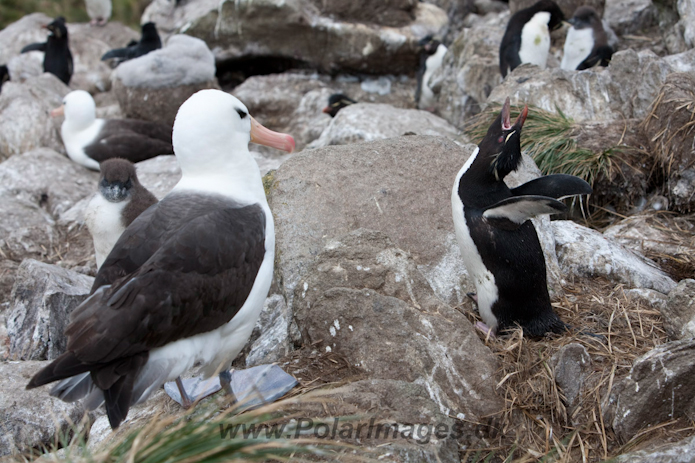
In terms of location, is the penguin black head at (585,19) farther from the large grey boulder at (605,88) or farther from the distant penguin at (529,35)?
the large grey boulder at (605,88)

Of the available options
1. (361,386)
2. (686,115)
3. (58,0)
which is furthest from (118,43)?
(361,386)

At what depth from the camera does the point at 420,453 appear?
118 inches

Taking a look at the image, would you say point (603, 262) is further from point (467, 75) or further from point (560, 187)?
point (467, 75)

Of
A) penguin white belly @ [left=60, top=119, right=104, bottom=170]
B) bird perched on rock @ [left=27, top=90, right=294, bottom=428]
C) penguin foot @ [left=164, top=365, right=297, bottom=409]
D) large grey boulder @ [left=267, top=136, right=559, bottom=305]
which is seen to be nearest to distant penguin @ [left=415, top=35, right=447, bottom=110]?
penguin white belly @ [left=60, top=119, right=104, bottom=170]

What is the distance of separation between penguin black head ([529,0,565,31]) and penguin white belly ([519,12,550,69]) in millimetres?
347

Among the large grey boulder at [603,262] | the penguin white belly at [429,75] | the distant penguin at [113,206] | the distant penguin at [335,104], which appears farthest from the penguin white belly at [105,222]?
the penguin white belly at [429,75]

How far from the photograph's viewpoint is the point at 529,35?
9938 mm

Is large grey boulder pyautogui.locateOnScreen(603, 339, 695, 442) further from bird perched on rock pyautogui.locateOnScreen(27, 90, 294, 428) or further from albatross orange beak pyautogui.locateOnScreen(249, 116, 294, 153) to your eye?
albatross orange beak pyautogui.locateOnScreen(249, 116, 294, 153)

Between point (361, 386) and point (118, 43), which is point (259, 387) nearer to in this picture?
point (361, 386)

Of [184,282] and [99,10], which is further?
[99,10]

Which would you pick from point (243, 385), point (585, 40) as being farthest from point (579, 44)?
point (243, 385)

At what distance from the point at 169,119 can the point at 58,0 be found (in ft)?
41.6

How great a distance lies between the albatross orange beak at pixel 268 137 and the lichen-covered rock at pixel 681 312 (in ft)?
8.33

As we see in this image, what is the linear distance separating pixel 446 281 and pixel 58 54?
11.9 metres
